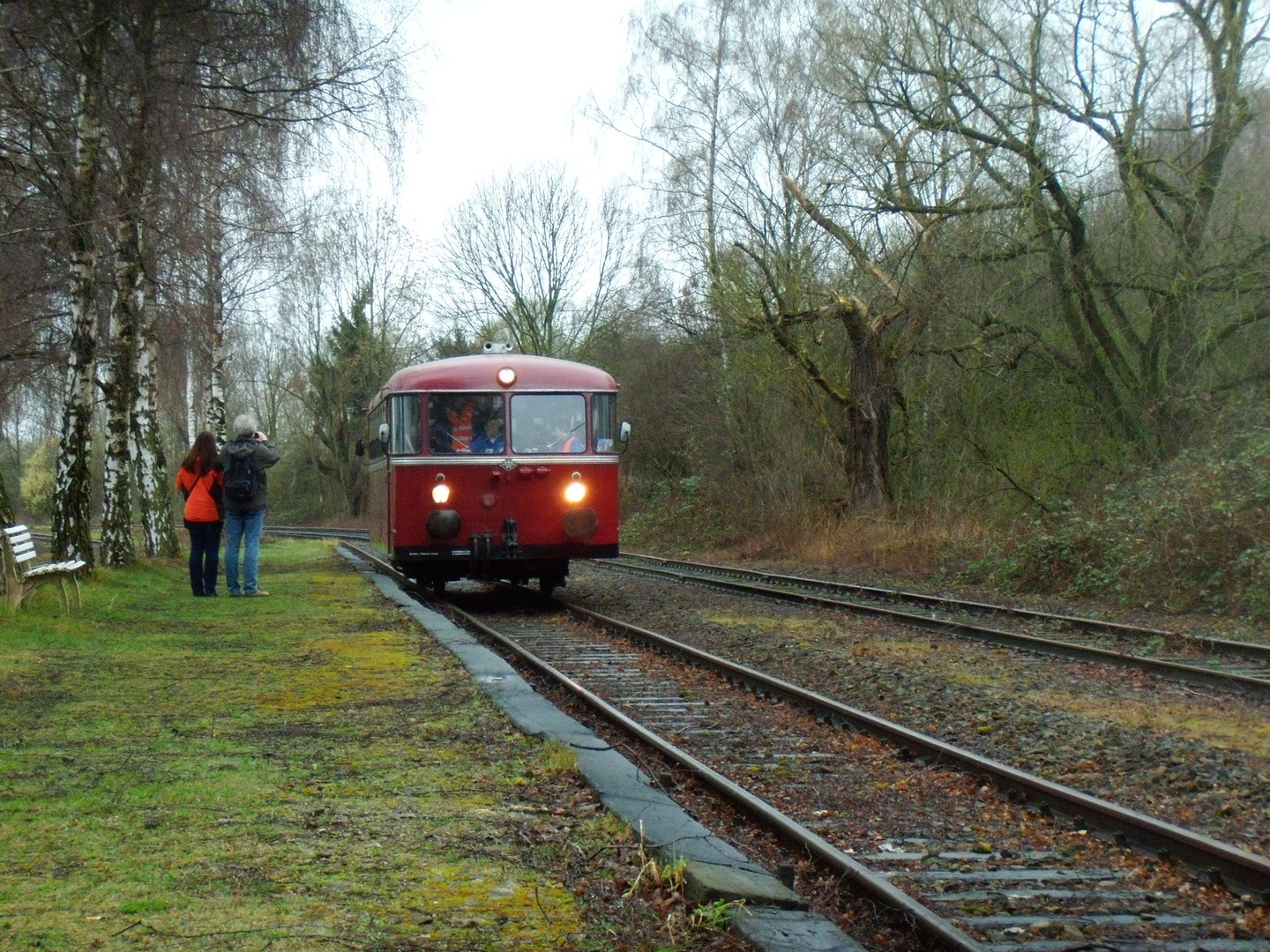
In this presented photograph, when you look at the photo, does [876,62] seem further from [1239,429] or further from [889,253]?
[1239,429]

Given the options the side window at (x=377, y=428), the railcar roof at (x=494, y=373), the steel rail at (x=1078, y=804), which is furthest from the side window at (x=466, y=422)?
the steel rail at (x=1078, y=804)

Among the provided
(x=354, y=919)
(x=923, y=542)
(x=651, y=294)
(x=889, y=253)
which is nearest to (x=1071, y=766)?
(x=354, y=919)

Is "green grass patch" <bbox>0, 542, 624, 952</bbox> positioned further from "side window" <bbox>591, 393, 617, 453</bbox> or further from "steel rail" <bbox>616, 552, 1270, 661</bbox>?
"steel rail" <bbox>616, 552, 1270, 661</bbox>

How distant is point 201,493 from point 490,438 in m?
3.18

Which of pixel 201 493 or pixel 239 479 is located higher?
pixel 239 479

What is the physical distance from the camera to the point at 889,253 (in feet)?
73.8

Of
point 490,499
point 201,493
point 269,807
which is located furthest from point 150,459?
point 269,807

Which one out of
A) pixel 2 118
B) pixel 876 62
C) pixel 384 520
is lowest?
pixel 384 520

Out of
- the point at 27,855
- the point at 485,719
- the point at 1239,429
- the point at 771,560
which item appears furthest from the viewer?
the point at 771,560

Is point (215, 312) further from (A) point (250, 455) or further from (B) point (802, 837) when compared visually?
(B) point (802, 837)

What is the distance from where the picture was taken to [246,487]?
14.3 meters

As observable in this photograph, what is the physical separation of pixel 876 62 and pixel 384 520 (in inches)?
383

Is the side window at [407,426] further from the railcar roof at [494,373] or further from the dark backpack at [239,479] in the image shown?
the dark backpack at [239,479]

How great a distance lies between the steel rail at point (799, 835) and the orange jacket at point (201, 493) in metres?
6.36
